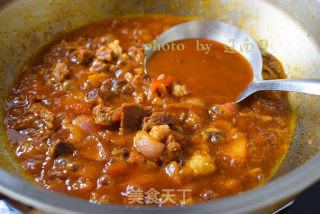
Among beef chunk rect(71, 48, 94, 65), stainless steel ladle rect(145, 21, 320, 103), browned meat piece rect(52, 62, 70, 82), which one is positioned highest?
stainless steel ladle rect(145, 21, 320, 103)

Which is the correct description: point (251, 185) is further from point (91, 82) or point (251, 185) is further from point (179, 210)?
point (91, 82)

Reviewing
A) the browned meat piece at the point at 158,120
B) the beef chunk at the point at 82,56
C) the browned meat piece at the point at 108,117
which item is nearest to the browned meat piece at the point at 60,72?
the beef chunk at the point at 82,56

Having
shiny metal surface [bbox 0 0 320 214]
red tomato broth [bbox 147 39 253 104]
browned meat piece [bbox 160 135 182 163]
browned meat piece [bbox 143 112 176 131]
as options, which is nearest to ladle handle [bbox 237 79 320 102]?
red tomato broth [bbox 147 39 253 104]

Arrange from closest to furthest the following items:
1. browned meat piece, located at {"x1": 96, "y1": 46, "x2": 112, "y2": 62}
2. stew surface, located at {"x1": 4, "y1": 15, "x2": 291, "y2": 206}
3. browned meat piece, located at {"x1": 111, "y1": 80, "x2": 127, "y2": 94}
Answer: stew surface, located at {"x1": 4, "y1": 15, "x2": 291, "y2": 206} < browned meat piece, located at {"x1": 111, "y1": 80, "x2": 127, "y2": 94} < browned meat piece, located at {"x1": 96, "y1": 46, "x2": 112, "y2": 62}

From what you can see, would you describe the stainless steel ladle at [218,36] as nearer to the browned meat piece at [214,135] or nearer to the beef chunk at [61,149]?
the browned meat piece at [214,135]

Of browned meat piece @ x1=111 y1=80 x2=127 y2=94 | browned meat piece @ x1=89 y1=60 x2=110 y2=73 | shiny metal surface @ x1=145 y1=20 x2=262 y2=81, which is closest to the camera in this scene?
browned meat piece @ x1=111 y1=80 x2=127 y2=94

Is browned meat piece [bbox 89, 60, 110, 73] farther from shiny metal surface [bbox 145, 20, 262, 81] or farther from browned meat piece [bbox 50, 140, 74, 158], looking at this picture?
browned meat piece [bbox 50, 140, 74, 158]

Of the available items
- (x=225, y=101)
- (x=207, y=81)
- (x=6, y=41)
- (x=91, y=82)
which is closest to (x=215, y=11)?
(x=207, y=81)
